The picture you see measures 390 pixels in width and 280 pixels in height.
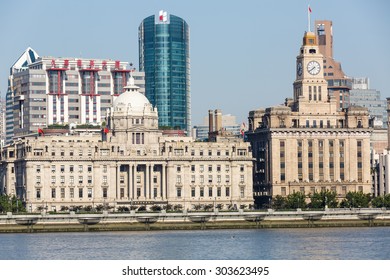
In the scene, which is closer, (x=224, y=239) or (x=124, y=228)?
(x=224, y=239)

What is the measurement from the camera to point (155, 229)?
19425cm

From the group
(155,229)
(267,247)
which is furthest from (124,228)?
(267,247)

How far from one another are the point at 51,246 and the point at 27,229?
45574 millimetres

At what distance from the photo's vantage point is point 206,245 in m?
145

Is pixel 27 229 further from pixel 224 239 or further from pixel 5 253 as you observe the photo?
pixel 5 253

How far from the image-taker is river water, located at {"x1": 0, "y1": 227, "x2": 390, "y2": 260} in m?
125

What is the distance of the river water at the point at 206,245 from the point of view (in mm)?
125125

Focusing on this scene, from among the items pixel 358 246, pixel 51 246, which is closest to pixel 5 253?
pixel 51 246
